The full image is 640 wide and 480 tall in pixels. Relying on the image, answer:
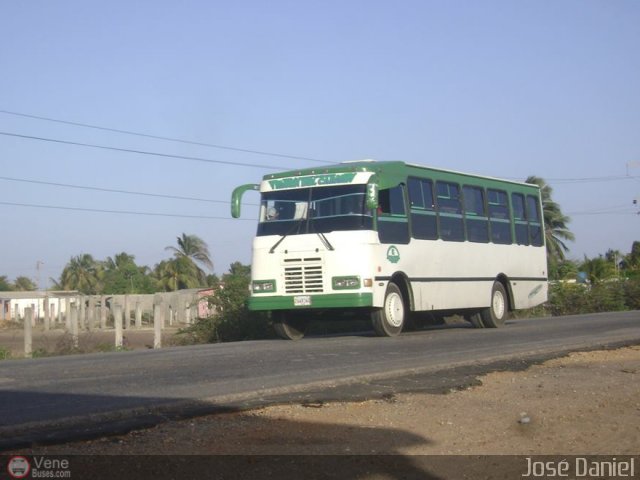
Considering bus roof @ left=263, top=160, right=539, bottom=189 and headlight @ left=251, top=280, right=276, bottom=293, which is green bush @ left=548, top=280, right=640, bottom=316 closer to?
bus roof @ left=263, top=160, right=539, bottom=189

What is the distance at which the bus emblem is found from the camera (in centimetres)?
1698

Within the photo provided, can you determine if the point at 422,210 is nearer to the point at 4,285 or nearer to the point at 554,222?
the point at 554,222

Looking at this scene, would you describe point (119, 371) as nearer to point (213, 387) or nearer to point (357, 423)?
point (213, 387)

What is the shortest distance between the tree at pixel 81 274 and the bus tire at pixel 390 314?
75.7 meters

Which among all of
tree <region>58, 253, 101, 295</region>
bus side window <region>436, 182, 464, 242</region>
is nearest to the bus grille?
bus side window <region>436, 182, 464, 242</region>

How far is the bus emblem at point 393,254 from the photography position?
1698 cm

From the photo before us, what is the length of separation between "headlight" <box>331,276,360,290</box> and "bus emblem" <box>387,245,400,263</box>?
1011mm

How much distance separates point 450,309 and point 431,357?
6.40 meters

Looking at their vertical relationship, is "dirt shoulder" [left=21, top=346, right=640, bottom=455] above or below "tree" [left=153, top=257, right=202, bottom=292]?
below

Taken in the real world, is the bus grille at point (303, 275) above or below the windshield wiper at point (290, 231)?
below

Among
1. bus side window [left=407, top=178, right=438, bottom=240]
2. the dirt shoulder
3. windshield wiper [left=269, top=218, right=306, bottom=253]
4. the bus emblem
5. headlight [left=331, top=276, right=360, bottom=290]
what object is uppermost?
bus side window [left=407, top=178, right=438, bottom=240]

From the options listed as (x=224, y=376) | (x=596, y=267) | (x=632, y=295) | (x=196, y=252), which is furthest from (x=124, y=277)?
(x=224, y=376)

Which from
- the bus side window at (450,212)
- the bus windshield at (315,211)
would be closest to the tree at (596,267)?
the bus side window at (450,212)

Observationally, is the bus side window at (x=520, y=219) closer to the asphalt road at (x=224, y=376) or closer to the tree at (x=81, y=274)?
the asphalt road at (x=224, y=376)
